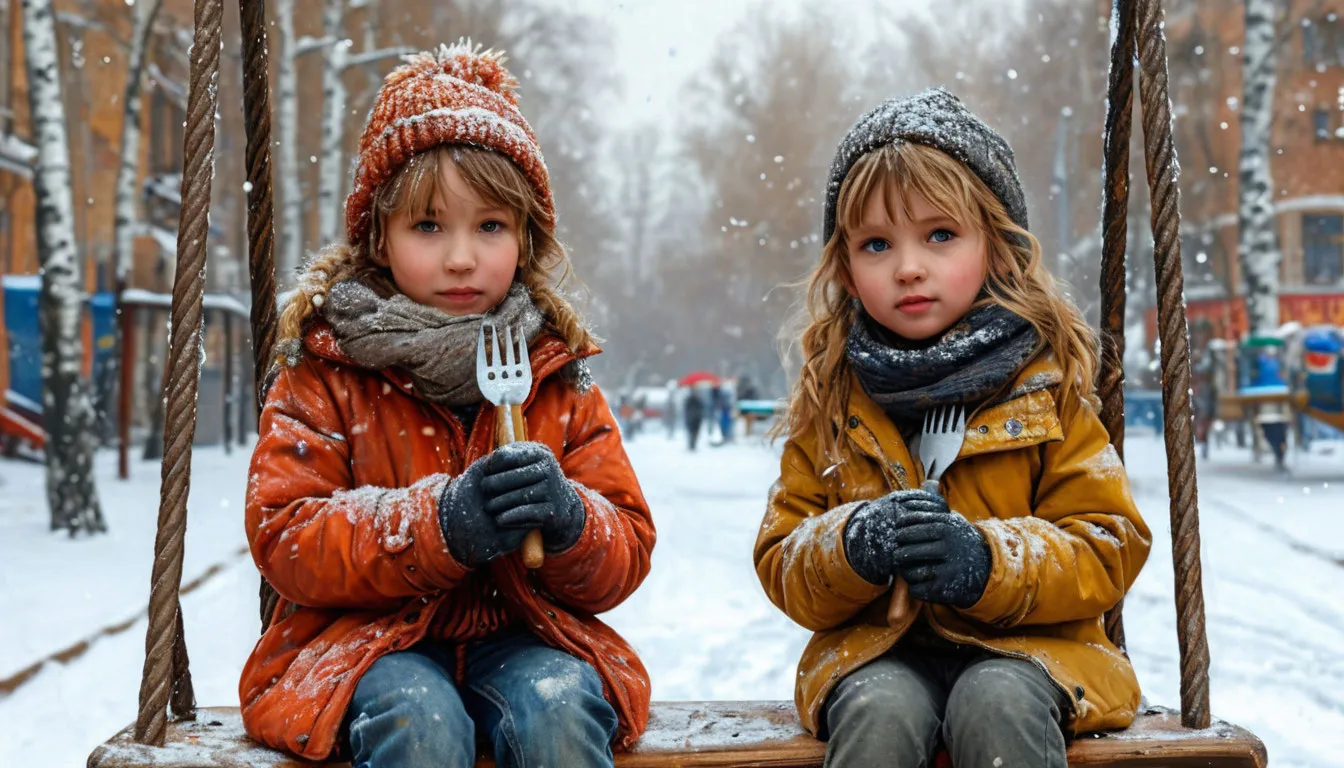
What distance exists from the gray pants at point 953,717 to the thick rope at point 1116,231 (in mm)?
488

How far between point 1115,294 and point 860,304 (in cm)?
53

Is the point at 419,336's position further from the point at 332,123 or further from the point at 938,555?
the point at 332,123

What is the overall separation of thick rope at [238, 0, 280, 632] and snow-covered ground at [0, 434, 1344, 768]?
2.10 metres

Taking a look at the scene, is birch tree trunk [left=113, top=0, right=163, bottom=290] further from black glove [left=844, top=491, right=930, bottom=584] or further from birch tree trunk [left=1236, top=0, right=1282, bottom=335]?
black glove [left=844, top=491, right=930, bottom=584]

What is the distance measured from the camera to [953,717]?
2096 millimetres

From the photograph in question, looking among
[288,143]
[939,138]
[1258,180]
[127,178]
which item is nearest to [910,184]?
[939,138]

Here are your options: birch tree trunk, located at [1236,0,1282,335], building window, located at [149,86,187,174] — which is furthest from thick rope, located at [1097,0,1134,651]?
building window, located at [149,86,187,174]

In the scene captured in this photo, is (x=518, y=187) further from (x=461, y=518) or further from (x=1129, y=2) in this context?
(x=1129, y=2)

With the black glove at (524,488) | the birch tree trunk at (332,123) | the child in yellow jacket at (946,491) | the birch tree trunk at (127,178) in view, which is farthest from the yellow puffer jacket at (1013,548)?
the birch tree trunk at (332,123)

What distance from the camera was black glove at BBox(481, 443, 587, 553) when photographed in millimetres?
2021

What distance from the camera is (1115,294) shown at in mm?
2650

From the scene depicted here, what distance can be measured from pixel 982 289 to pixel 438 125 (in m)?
0.98

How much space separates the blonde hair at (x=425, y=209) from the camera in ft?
7.76

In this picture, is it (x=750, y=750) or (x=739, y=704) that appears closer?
(x=750, y=750)
